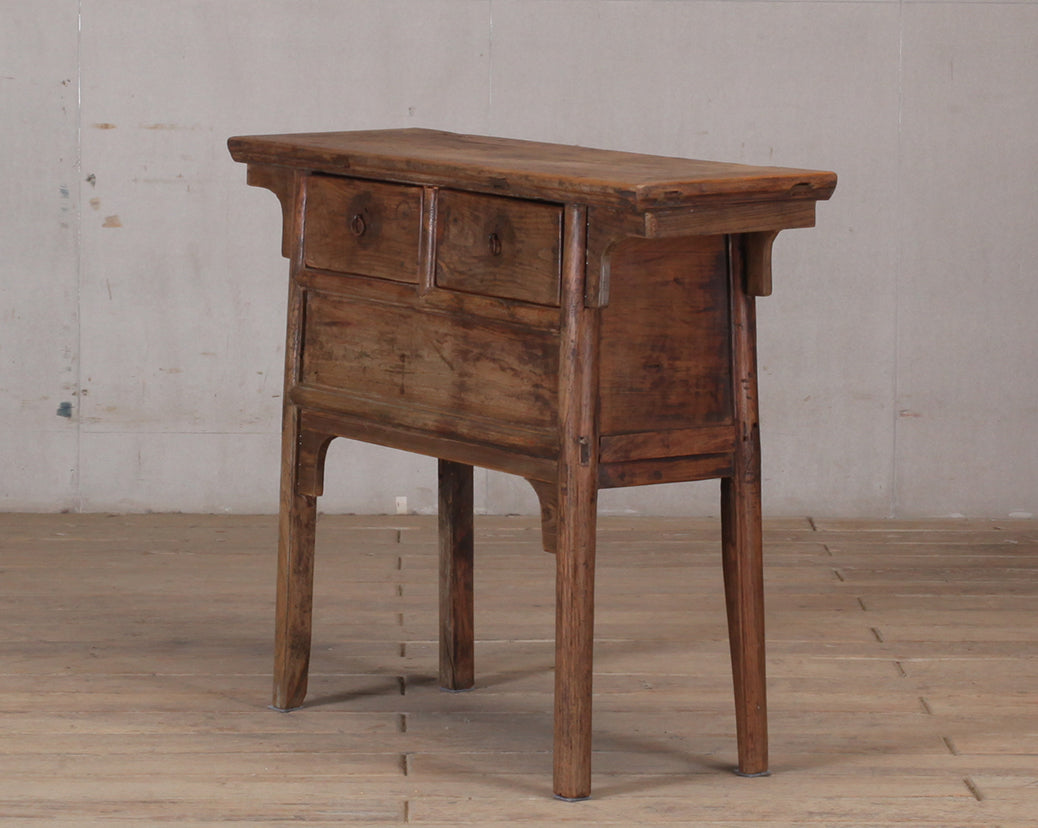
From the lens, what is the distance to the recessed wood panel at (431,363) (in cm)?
298

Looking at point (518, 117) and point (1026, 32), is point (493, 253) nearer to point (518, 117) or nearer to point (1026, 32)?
point (518, 117)

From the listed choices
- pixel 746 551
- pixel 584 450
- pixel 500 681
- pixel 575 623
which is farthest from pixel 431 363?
pixel 500 681

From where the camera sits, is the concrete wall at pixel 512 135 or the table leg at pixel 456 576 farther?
the concrete wall at pixel 512 135

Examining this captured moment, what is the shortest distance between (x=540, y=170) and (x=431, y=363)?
459mm

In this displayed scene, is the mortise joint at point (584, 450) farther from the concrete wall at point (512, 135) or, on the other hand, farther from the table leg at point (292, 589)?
the concrete wall at point (512, 135)

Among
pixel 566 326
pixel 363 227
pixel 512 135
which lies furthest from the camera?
pixel 512 135

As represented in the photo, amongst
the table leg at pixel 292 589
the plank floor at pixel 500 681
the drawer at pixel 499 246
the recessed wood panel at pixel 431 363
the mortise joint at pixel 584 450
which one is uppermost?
the drawer at pixel 499 246

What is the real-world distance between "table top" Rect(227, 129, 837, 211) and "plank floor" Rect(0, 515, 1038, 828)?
107 centimetres

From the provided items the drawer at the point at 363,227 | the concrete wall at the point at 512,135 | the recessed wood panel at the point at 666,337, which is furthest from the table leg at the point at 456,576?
the concrete wall at the point at 512,135

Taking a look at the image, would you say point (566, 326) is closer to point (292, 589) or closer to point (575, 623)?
point (575, 623)

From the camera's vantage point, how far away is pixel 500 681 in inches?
147

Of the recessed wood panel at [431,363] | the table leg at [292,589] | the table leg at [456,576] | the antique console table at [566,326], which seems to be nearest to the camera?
the antique console table at [566,326]

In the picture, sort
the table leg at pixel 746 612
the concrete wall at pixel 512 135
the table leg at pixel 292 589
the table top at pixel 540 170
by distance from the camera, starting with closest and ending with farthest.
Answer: the table top at pixel 540 170 < the table leg at pixel 746 612 < the table leg at pixel 292 589 < the concrete wall at pixel 512 135

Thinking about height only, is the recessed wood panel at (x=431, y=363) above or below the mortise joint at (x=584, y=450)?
above
